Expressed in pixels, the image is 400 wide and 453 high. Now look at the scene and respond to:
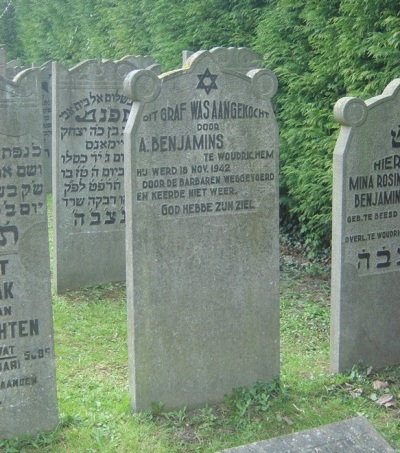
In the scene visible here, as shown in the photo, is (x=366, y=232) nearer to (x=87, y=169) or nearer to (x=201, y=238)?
(x=201, y=238)

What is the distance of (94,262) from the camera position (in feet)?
28.6

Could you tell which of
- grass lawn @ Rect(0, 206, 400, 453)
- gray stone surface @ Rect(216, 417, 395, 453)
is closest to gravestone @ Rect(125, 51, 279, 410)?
grass lawn @ Rect(0, 206, 400, 453)

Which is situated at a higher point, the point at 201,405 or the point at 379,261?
the point at 379,261

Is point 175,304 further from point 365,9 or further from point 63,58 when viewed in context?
point 63,58

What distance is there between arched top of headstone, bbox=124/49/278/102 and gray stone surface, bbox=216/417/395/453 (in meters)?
2.76

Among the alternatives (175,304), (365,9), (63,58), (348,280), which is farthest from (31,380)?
(63,58)

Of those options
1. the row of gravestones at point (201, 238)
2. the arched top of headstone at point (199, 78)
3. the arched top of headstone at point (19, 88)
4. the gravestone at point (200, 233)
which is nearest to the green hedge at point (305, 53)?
the row of gravestones at point (201, 238)

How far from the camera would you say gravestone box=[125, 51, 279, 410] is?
5078 mm

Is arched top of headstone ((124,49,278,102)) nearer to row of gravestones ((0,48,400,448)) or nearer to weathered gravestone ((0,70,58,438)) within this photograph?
row of gravestones ((0,48,400,448))

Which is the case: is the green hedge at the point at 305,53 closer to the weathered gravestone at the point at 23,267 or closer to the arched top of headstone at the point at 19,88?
the arched top of headstone at the point at 19,88

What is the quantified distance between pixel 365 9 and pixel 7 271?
5.00m

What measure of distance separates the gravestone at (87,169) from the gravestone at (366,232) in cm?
341

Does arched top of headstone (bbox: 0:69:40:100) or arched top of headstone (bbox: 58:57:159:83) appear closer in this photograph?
arched top of headstone (bbox: 0:69:40:100)

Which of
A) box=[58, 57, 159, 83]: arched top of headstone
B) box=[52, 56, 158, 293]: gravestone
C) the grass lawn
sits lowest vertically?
the grass lawn
